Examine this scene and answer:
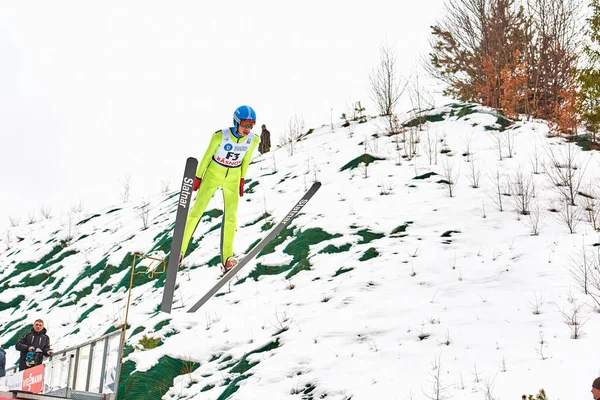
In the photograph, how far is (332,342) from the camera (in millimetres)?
7223

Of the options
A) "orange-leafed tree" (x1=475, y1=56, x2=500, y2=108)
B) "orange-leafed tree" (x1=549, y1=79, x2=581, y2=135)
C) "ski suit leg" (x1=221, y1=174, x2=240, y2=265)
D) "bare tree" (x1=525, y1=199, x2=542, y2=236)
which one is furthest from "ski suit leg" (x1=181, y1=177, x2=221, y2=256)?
"orange-leafed tree" (x1=475, y1=56, x2=500, y2=108)

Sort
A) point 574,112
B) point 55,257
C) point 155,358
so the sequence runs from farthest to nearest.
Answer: point 55,257 → point 574,112 → point 155,358

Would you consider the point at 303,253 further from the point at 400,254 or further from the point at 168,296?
the point at 168,296

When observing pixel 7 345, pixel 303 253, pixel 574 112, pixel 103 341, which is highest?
pixel 574 112

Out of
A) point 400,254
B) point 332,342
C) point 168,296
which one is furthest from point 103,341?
point 400,254

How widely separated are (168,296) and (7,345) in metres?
7.49

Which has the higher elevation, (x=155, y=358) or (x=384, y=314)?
(x=384, y=314)

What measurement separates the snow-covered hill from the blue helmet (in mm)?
3099

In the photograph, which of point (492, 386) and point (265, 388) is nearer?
point (492, 386)

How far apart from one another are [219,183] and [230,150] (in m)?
0.51

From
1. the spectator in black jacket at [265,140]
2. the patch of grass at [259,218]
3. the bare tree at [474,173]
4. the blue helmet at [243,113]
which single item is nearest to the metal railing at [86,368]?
the blue helmet at [243,113]

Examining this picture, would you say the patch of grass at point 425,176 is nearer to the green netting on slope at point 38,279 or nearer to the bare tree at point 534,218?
the bare tree at point 534,218

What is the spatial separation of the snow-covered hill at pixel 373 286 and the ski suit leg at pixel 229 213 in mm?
1522

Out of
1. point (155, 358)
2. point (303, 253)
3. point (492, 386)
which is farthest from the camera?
point (303, 253)
